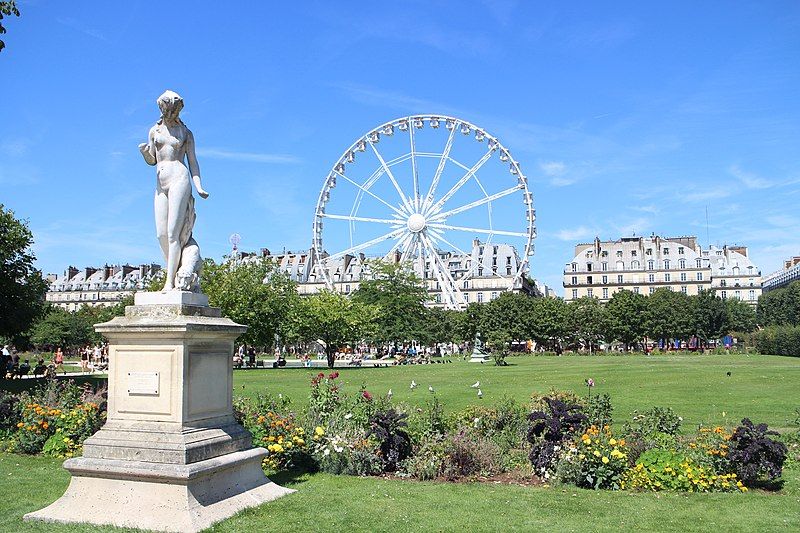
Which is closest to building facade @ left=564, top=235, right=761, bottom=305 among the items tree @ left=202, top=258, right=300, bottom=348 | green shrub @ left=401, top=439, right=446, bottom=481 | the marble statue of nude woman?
tree @ left=202, top=258, right=300, bottom=348

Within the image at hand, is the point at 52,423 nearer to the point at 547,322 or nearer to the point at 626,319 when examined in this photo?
the point at 547,322

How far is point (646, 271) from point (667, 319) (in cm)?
3784

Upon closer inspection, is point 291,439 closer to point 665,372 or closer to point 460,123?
point 665,372

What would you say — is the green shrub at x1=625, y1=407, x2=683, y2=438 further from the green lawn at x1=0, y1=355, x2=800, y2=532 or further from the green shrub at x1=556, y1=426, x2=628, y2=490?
the green lawn at x1=0, y1=355, x2=800, y2=532

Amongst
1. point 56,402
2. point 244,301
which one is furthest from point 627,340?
point 56,402

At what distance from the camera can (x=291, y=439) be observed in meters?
11.0

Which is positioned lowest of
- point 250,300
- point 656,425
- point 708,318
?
point 656,425

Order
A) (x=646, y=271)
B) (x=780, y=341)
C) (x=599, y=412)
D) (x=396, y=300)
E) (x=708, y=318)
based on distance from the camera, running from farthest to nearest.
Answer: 1. (x=646, y=271)
2. (x=708, y=318)
3. (x=396, y=300)
4. (x=780, y=341)
5. (x=599, y=412)

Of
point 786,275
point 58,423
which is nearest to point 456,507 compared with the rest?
point 58,423

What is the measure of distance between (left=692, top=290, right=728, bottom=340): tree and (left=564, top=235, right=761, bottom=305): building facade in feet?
95.9

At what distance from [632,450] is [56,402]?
1039cm

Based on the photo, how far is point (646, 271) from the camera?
11669 centimetres

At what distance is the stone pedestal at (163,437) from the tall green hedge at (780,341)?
53966mm

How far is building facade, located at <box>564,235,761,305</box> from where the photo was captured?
115m
